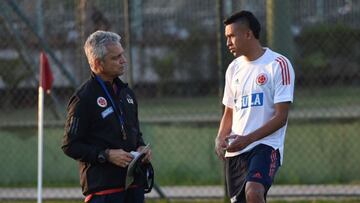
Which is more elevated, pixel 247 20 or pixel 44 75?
pixel 247 20

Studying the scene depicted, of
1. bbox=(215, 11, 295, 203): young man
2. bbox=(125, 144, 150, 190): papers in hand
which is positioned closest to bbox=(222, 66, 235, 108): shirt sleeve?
bbox=(215, 11, 295, 203): young man

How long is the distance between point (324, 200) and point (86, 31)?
3.05 metres

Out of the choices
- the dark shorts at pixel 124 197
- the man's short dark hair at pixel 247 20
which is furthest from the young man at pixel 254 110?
the dark shorts at pixel 124 197

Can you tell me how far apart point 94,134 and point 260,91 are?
4.27ft

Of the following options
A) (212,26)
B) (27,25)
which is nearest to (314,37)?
(212,26)

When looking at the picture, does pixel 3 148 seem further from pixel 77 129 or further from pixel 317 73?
pixel 77 129

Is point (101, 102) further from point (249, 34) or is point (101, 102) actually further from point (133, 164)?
point (249, 34)

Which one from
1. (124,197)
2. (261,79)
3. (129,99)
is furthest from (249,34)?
(124,197)

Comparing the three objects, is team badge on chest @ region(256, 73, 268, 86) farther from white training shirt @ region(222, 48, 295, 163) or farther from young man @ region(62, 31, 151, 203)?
young man @ region(62, 31, 151, 203)

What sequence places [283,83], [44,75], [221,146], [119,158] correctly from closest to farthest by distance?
1. [119,158]
2. [283,83]
3. [221,146]
4. [44,75]

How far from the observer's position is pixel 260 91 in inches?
260

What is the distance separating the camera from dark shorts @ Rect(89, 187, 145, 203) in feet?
19.6

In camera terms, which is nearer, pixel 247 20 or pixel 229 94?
pixel 247 20

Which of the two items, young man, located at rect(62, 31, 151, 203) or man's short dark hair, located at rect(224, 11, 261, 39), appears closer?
young man, located at rect(62, 31, 151, 203)
